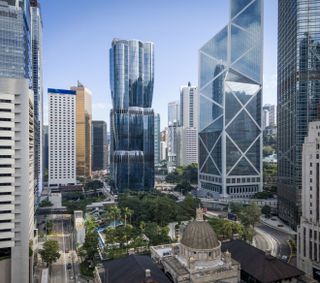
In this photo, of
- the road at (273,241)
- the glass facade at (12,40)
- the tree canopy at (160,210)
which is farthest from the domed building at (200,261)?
the glass facade at (12,40)

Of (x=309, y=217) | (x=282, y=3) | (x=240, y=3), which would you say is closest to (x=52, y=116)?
(x=240, y=3)

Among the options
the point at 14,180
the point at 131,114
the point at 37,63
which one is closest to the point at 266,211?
the point at 131,114

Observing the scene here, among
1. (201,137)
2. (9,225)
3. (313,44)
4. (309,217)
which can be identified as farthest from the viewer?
(201,137)

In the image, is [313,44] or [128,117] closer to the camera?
[313,44]

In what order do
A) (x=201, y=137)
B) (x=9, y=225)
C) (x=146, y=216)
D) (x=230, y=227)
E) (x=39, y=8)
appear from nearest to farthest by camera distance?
(x=9, y=225) → (x=230, y=227) → (x=146, y=216) → (x=39, y=8) → (x=201, y=137)

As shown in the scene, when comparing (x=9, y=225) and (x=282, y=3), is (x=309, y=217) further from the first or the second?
(x=282, y=3)

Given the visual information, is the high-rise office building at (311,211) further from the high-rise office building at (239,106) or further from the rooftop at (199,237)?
the high-rise office building at (239,106)
